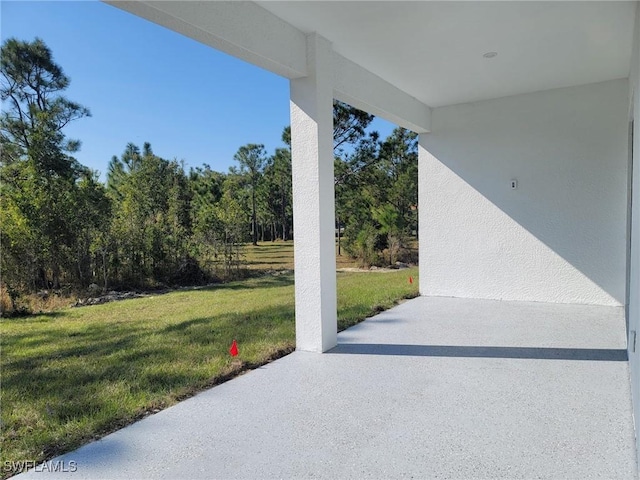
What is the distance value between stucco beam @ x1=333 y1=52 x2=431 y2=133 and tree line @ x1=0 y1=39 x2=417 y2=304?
6.00 m

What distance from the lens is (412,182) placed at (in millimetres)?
15258

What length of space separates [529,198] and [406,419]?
15.2ft

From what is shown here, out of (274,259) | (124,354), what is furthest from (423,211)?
(274,259)

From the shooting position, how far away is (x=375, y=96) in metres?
5.13

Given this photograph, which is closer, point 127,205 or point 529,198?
point 529,198

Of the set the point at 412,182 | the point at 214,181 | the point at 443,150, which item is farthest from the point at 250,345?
the point at 214,181

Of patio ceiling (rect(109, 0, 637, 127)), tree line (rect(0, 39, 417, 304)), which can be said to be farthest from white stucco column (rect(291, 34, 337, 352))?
tree line (rect(0, 39, 417, 304))

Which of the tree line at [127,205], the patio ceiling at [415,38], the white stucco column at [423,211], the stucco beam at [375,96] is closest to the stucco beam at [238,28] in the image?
the patio ceiling at [415,38]

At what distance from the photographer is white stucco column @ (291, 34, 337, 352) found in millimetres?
4016

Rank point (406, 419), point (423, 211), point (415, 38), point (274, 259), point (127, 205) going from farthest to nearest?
point (274, 259) < point (127, 205) < point (423, 211) < point (415, 38) < point (406, 419)

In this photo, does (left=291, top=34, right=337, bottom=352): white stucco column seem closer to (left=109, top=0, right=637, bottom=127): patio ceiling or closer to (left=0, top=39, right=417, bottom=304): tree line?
(left=109, top=0, right=637, bottom=127): patio ceiling

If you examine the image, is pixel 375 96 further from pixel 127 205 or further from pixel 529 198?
pixel 127 205

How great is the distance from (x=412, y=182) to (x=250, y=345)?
474 inches

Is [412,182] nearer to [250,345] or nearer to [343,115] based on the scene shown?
[343,115]
